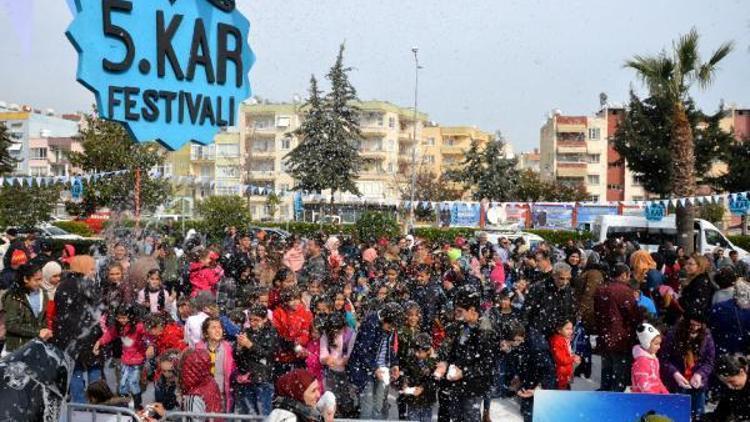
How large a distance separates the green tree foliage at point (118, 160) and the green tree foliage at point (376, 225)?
739cm

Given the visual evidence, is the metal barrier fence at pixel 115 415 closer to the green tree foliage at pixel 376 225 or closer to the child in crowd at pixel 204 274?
the child in crowd at pixel 204 274

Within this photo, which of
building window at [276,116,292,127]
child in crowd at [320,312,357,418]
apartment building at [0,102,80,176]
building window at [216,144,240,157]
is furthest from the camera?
apartment building at [0,102,80,176]

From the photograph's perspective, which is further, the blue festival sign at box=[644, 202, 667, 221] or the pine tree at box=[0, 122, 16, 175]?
the pine tree at box=[0, 122, 16, 175]

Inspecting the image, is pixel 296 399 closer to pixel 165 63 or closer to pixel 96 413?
pixel 96 413

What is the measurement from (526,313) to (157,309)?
13.7 ft

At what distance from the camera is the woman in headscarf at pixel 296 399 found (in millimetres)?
4008

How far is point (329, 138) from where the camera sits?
135ft

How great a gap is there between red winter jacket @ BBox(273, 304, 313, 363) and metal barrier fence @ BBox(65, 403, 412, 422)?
1.31 metres

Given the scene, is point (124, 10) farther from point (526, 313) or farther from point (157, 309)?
point (526, 313)

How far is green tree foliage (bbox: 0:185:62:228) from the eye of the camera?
3234cm

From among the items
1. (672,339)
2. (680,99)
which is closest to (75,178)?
(680,99)

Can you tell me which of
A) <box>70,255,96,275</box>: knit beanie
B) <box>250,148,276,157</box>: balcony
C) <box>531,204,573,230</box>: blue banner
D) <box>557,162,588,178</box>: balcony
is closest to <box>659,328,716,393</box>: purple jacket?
<box>70,255,96,275</box>: knit beanie

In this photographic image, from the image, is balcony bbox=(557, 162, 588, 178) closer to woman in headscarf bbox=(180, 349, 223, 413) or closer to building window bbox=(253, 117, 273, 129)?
building window bbox=(253, 117, 273, 129)

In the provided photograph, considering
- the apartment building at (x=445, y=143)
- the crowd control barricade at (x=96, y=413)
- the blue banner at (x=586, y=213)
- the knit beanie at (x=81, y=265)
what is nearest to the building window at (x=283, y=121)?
the apartment building at (x=445, y=143)
